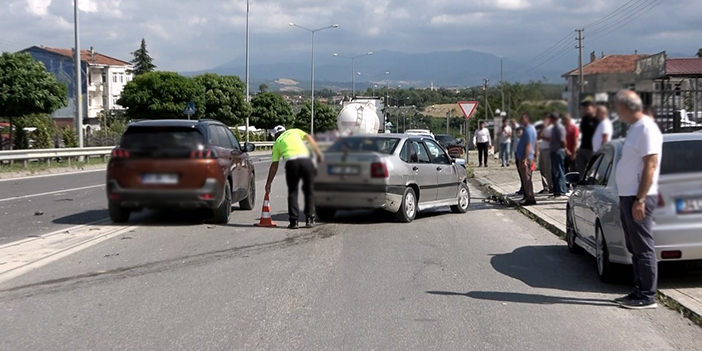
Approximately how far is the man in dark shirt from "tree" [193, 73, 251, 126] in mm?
1544

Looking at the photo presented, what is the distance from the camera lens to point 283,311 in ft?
28.1

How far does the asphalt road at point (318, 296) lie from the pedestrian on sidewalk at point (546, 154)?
336 centimetres

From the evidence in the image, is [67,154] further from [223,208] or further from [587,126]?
[587,126]

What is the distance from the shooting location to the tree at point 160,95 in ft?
8.17

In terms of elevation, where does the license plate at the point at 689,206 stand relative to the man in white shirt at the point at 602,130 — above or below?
below

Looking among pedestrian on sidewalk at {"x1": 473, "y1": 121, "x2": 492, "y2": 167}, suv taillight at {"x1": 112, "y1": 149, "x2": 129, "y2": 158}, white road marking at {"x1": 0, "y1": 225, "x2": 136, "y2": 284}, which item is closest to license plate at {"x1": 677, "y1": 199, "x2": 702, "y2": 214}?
pedestrian on sidewalk at {"x1": 473, "y1": 121, "x2": 492, "y2": 167}

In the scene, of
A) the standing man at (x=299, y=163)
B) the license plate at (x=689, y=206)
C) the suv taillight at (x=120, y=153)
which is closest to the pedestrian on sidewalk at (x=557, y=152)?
the standing man at (x=299, y=163)

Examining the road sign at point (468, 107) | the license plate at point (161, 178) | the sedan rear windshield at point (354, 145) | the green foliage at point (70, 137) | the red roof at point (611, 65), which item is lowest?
the license plate at point (161, 178)

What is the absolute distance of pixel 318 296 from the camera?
Result: 924cm

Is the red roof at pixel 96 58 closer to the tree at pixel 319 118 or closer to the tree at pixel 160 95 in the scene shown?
the tree at pixel 160 95

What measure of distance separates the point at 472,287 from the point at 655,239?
2.64 meters

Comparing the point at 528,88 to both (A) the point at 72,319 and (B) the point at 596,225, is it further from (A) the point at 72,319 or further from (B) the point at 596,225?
(B) the point at 596,225

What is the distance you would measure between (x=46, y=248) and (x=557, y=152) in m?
12.2

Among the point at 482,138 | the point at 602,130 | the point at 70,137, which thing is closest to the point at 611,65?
the point at 602,130
